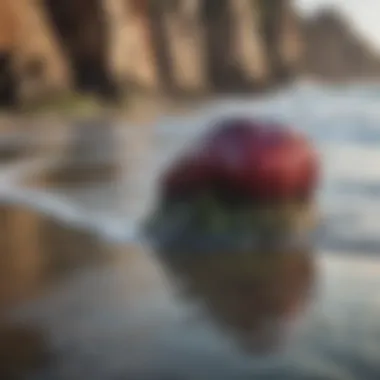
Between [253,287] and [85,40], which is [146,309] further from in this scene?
[85,40]

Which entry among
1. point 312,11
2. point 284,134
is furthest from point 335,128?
point 312,11

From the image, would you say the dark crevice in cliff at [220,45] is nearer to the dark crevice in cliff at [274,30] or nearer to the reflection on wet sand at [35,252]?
the dark crevice in cliff at [274,30]

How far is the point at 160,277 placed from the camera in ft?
3.61

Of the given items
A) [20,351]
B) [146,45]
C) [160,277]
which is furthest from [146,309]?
[146,45]

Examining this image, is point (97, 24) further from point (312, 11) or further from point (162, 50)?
point (312, 11)

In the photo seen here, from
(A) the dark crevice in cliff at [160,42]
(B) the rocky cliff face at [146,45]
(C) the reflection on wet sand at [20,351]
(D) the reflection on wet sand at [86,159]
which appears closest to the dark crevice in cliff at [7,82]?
(B) the rocky cliff face at [146,45]

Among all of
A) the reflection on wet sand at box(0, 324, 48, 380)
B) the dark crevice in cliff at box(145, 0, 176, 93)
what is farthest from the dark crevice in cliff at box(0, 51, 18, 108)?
the reflection on wet sand at box(0, 324, 48, 380)

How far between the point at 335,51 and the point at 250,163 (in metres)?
0.20

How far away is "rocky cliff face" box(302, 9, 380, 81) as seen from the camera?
3.70 ft

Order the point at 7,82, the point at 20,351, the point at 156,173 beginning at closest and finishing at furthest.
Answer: the point at 20,351 → the point at 156,173 → the point at 7,82

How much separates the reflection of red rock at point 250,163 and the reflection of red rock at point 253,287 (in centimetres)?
10

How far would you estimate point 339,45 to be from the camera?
1132 millimetres

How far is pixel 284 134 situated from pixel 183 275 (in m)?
0.24

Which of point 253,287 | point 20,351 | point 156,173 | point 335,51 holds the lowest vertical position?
point 20,351
